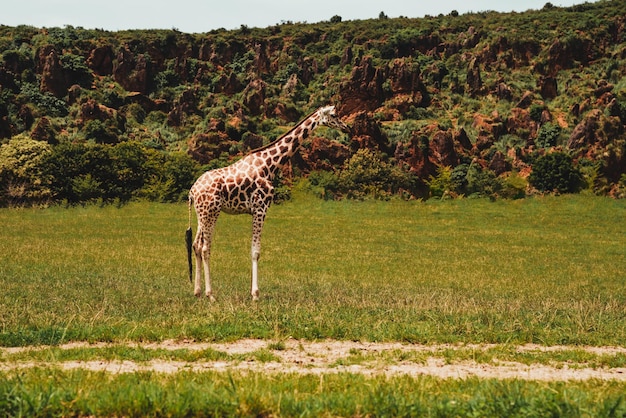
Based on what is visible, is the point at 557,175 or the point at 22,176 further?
the point at 557,175

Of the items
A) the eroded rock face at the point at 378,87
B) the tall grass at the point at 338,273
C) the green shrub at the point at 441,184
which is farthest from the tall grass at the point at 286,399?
the eroded rock face at the point at 378,87

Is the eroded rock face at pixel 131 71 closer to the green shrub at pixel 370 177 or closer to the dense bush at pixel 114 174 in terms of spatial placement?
the dense bush at pixel 114 174

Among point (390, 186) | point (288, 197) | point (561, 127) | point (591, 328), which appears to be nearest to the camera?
point (591, 328)

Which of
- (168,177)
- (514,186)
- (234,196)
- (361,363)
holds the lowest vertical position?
(514,186)

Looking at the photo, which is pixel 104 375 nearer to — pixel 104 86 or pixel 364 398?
pixel 364 398

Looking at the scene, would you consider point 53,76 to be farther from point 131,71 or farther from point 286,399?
point 286,399

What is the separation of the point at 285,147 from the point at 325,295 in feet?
11.8

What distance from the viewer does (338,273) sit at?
24578 millimetres

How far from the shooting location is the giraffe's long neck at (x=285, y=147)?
53.5 ft

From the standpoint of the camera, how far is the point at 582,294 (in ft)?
65.4

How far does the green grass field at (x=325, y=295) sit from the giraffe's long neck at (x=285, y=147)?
10.1ft

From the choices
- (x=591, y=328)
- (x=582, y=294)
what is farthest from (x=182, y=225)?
(x=591, y=328)

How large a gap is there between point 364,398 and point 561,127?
83722 mm

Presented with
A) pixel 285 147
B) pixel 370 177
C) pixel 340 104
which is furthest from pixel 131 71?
pixel 285 147
